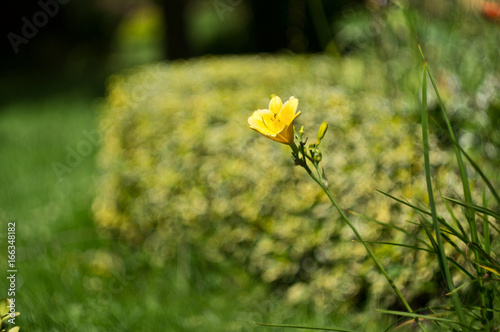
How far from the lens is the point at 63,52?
1086 cm

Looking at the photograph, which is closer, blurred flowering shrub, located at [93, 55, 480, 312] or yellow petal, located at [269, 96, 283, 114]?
yellow petal, located at [269, 96, 283, 114]

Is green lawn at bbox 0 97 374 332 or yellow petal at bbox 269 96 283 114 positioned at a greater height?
yellow petal at bbox 269 96 283 114

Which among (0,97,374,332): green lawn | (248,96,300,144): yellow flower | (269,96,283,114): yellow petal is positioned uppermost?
(269,96,283,114): yellow petal

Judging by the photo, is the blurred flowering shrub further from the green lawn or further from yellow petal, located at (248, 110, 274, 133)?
yellow petal, located at (248, 110, 274, 133)

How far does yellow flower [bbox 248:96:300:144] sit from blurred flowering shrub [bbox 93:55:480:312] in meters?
0.91

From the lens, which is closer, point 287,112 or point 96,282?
point 287,112

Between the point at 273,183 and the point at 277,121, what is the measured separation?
1.23 meters

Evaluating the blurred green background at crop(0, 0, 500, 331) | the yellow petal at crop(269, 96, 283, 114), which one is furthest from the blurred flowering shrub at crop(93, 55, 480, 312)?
the yellow petal at crop(269, 96, 283, 114)

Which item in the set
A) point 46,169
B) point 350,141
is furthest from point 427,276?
point 46,169

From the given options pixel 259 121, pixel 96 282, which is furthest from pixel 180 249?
pixel 259 121

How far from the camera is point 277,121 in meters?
1.19

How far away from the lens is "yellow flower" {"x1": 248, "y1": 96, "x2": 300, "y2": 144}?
3.83 feet

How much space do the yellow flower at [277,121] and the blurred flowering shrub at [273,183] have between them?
3.00 feet

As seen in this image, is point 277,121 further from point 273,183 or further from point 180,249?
point 180,249
